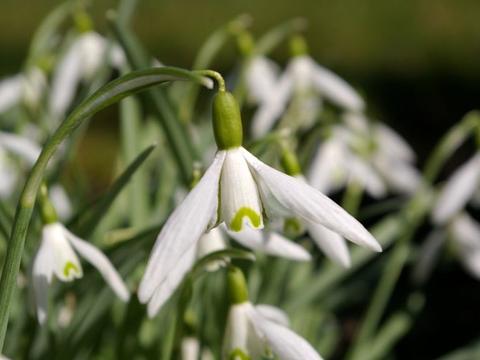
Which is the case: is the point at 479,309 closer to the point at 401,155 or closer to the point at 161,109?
the point at 401,155

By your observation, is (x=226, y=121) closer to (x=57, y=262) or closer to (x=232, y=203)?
(x=232, y=203)

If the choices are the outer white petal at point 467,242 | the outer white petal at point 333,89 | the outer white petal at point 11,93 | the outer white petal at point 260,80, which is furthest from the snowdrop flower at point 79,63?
the outer white petal at point 467,242

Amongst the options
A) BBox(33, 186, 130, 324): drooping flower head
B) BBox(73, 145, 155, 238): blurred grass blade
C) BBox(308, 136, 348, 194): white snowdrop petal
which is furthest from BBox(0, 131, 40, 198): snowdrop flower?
BBox(308, 136, 348, 194): white snowdrop petal

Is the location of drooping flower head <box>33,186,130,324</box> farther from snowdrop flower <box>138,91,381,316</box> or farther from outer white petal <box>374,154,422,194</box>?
outer white petal <box>374,154,422,194</box>

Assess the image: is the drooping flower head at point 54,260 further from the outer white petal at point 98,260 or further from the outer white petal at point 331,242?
the outer white petal at point 331,242

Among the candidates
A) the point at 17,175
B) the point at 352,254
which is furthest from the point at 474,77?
the point at 17,175

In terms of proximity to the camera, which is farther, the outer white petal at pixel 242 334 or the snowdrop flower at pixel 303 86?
the snowdrop flower at pixel 303 86
